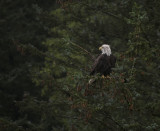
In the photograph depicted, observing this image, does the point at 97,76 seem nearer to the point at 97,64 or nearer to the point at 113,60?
the point at 97,64

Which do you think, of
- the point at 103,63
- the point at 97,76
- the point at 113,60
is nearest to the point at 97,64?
the point at 103,63

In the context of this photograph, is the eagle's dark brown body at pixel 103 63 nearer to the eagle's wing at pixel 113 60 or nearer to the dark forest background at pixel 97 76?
the eagle's wing at pixel 113 60

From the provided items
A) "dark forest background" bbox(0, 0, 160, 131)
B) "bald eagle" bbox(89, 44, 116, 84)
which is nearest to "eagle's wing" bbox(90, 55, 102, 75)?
"bald eagle" bbox(89, 44, 116, 84)

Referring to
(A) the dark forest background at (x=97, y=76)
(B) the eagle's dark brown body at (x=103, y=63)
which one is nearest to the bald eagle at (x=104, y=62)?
(B) the eagle's dark brown body at (x=103, y=63)

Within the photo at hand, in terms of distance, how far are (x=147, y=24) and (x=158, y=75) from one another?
1.76 m

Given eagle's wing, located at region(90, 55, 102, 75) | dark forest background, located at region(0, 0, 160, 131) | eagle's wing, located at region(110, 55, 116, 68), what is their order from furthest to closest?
eagle's wing, located at region(110, 55, 116, 68) → eagle's wing, located at region(90, 55, 102, 75) → dark forest background, located at region(0, 0, 160, 131)

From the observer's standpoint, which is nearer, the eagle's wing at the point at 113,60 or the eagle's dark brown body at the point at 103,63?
the eagle's dark brown body at the point at 103,63

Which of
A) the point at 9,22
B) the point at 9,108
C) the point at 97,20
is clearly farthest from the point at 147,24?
the point at 9,22

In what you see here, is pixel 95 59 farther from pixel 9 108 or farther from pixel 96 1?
pixel 9 108

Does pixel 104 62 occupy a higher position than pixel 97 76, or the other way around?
pixel 97 76

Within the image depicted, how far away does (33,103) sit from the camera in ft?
33.4

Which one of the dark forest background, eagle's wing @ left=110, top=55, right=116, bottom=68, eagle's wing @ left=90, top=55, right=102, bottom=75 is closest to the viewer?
the dark forest background

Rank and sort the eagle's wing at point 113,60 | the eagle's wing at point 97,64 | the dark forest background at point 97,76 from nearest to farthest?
1. the dark forest background at point 97,76
2. the eagle's wing at point 97,64
3. the eagle's wing at point 113,60

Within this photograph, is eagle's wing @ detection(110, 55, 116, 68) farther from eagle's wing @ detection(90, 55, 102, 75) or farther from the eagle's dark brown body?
eagle's wing @ detection(90, 55, 102, 75)
